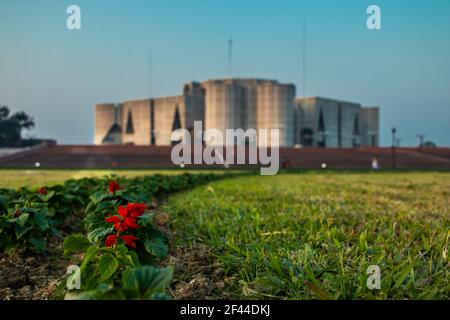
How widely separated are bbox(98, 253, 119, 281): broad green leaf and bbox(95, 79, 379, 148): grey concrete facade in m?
47.7

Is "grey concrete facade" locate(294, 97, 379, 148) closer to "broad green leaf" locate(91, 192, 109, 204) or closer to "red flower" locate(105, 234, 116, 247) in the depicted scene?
"broad green leaf" locate(91, 192, 109, 204)

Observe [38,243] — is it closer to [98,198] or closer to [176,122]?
[98,198]

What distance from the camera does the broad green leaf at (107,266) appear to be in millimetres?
1230

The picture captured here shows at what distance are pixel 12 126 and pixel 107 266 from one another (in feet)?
162

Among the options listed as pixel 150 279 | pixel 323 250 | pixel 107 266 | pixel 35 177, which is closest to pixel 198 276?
pixel 107 266

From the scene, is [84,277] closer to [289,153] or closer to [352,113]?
[289,153]

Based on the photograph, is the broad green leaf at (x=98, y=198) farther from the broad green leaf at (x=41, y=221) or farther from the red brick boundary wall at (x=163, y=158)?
the red brick boundary wall at (x=163, y=158)

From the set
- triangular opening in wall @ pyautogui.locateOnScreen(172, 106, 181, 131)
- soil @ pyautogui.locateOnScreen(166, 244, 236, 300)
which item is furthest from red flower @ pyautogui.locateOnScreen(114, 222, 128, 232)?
triangular opening in wall @ pyautogui.locateOnScreen(172, 106, 181, 131)

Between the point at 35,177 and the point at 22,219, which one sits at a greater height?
the point at 22,219

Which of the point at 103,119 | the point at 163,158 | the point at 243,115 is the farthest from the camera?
the point at 103,119

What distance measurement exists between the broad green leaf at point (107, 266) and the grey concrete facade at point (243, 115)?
47681 mm

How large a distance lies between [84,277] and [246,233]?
1240 millimetres

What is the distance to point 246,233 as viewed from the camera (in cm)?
239

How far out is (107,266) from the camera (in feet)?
4.12
